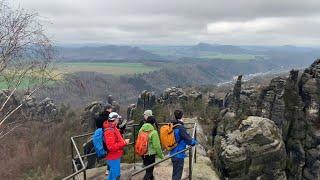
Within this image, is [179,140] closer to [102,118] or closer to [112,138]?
[112,138]

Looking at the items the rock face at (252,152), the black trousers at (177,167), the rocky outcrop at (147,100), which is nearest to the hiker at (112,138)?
the black trousers at (177,167)

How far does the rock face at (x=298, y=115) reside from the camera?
4890cm

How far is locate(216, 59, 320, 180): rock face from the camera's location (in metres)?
48.9

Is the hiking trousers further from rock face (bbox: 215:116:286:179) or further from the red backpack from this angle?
rock face (bbox: 215:116:286:179)

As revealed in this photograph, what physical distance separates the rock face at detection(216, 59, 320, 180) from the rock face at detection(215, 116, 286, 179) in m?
15.7

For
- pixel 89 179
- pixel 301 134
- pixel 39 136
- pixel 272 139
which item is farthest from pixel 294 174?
pixel 39 136

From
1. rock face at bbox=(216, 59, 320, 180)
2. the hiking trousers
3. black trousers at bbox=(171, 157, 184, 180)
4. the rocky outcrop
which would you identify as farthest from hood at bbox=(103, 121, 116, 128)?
the rocky outcrop

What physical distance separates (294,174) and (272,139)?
68.3 feet

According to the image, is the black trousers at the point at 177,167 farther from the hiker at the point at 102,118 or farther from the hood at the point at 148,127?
the hiker at the point at 102,118

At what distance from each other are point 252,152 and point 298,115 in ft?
91.5

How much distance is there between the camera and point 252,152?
28.2 m

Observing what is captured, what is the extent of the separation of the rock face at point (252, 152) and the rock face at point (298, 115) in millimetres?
15745

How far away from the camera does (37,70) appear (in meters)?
20.1

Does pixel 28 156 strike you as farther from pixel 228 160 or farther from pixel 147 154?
pixel 147 154
